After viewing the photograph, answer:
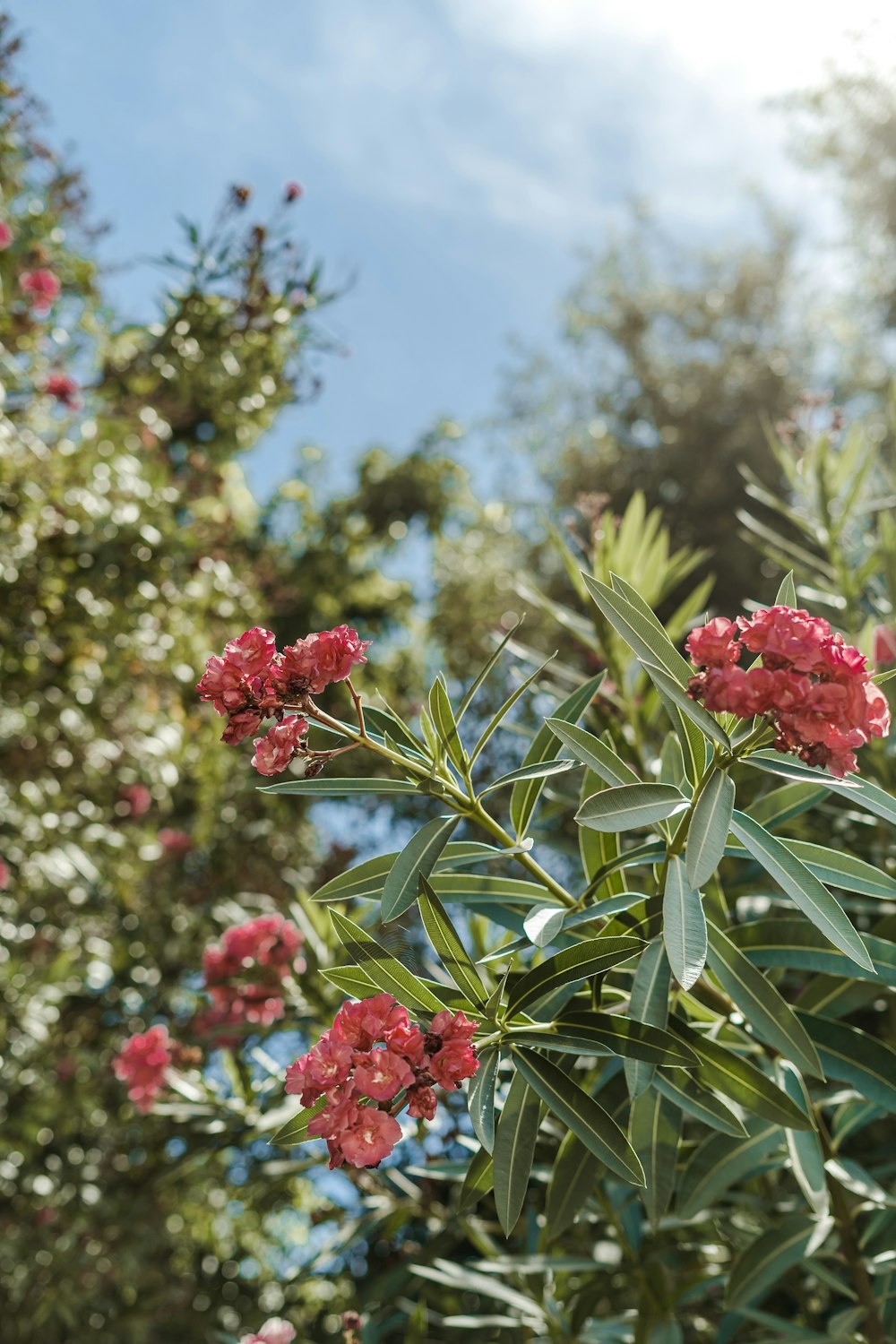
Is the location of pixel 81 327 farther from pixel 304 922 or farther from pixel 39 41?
pixel 304 922

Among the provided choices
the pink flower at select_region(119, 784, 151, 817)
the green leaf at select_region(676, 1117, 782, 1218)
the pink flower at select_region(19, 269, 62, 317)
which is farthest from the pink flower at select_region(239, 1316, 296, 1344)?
the pink flower at select_region(19, 269, 62, 317)

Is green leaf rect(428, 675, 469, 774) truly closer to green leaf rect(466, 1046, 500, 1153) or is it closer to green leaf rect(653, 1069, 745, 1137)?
green leaf rect(466, 1046, 500, 1153)

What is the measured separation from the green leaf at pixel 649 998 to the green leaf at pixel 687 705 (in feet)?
0.85

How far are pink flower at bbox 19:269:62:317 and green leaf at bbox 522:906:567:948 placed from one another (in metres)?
2.92

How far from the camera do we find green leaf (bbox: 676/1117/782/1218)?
1.33m

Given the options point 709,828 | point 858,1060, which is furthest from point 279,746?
point 858,1060

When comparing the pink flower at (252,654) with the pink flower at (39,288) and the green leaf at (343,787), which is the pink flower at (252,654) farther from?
the pink flower at (39,288)

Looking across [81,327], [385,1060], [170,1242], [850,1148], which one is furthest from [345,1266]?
[81,327]

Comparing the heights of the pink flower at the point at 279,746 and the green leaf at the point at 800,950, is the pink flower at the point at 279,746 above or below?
below

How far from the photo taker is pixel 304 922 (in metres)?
2.00

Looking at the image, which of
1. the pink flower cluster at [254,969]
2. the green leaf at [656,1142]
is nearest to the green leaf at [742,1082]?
the green leaf at [656,1142]

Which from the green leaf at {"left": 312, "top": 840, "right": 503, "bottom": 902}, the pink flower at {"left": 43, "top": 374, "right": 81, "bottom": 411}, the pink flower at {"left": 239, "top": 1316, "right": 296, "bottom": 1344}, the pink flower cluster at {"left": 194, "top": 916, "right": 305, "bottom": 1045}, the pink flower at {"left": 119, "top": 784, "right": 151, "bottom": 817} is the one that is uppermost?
the pink flower at {"left": 43, "top": 374, "right": 81, "bottom": 411}

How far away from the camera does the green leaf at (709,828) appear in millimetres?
871

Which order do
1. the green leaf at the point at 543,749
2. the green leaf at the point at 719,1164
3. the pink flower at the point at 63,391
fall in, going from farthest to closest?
the pink flower at the point at 63,391
the green leaf at the point at 719,1164
the green leaf at the point at 543,749
